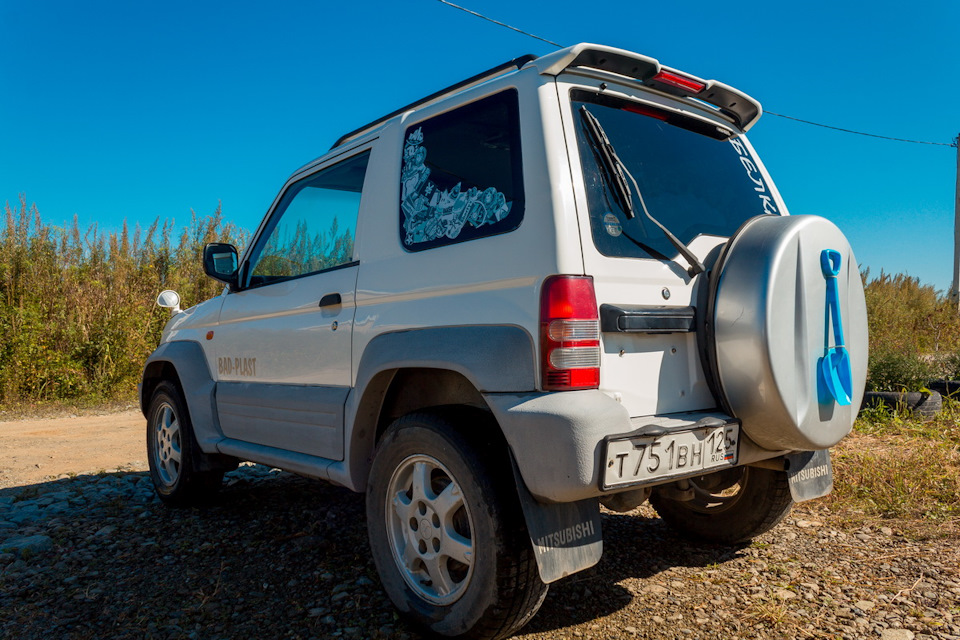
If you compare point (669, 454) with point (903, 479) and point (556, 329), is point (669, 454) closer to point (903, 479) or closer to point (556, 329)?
point (556, 329)

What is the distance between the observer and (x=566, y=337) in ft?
7.34

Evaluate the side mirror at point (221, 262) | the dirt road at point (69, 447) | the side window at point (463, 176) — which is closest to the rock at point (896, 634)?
the side window at point (463, 176)

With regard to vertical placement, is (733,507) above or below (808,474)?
below

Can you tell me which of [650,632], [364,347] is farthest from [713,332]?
[364,347]

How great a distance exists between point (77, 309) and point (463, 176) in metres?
9.05

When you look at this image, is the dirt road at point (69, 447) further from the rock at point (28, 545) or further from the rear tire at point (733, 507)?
the rear tire at point (733, 507)

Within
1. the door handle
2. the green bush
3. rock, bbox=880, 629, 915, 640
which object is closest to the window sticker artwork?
the door handle

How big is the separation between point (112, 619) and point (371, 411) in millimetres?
1372

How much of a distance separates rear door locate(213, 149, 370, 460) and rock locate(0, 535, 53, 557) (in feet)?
3.63

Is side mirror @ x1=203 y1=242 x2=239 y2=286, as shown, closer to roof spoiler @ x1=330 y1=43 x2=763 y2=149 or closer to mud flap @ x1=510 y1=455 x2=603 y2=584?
roof spoiler @ x1=330 y1=43 x2=763 y2=149

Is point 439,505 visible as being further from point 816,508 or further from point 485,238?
point 816,508

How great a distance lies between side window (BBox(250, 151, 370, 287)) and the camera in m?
3.37

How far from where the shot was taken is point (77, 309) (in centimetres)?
989

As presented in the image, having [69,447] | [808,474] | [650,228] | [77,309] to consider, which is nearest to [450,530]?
[650,228]
